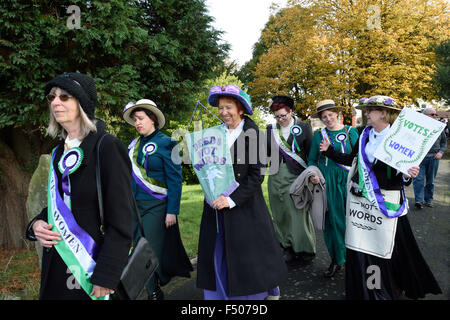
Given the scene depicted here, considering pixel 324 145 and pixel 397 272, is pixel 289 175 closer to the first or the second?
pixel 324 145

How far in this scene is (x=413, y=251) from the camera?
318cm

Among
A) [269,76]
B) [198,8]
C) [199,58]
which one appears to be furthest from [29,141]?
[269,76]

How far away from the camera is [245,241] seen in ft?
8.89

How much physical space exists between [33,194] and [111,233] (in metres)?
2.27

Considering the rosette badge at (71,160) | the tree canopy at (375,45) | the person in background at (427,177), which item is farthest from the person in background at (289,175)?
the tree canopy at (375,45)

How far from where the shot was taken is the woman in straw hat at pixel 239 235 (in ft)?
8.75

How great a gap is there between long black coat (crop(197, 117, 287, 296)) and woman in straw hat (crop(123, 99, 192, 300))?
0.82 m

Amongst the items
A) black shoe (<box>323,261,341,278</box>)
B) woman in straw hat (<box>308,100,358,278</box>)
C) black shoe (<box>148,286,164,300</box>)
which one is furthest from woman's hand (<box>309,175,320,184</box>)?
black shoe (<box>148,286,164,300</box>)

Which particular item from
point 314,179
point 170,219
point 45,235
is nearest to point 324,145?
point 314,179

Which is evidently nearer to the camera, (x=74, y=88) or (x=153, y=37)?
(x=74, y=88)

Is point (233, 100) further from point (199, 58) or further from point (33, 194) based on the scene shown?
point (199, 58)

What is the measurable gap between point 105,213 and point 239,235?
127 cm

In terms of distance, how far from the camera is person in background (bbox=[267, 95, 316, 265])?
14.9 feet

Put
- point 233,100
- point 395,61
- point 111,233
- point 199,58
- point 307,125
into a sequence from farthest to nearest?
point 395,61 → point 199,58 → point 307,125 → point 233,100 → point 111,233
